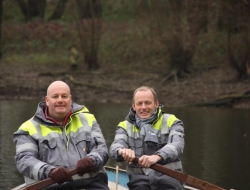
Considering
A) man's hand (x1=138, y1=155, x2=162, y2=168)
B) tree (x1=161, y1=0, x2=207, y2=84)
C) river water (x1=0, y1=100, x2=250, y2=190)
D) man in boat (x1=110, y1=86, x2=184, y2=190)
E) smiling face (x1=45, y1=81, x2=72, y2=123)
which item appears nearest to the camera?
smiling face (x1=45, y1=81, x2=72, y2=123)

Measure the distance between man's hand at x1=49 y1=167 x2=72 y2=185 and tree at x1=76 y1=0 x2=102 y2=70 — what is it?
20276 mm

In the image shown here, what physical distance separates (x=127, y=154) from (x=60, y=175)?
81 cm

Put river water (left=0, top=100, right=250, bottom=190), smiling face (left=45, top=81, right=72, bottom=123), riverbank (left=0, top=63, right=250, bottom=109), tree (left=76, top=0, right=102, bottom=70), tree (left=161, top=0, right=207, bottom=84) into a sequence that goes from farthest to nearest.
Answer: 1. tree (left=76, top=0, right=102, bottom=70)
2. tree (left=161, top=0, right=207, bottom=84)
3. riverbank (left=0, top=63, right=250, bottom=109)
4. river water (left=0, top=100, right=250, bottom=190)
5. smiling face (left=45, top=81, right=72, bottom=123)

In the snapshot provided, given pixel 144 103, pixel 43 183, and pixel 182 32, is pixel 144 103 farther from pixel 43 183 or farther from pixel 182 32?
pixel 182 32

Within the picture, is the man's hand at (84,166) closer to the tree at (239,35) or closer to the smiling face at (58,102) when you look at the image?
the smiling face at (58,102)

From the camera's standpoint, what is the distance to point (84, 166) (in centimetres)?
587

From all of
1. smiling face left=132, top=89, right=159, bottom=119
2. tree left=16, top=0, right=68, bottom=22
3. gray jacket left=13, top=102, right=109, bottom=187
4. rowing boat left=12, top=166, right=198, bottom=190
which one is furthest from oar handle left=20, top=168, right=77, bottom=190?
tree left=16, top=0, right=68, bottom=22

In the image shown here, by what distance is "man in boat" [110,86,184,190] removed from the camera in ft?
21.6

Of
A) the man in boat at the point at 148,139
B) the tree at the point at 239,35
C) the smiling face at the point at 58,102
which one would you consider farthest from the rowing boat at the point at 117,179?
the tree at the point at 239,35

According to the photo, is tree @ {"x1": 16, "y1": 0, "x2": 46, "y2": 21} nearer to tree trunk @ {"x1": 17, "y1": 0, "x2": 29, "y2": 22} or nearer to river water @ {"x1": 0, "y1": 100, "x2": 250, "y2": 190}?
tree trunk @ {"x1": 17, "y1": 0, "x2": 29, "y2": 22}

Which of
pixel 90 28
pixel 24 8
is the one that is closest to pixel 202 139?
pixel 90 28

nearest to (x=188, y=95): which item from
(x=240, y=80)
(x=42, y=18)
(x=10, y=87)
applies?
(x=240, y=80)

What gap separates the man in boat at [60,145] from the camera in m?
6.02

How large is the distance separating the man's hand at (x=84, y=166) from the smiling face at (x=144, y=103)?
0.93m
